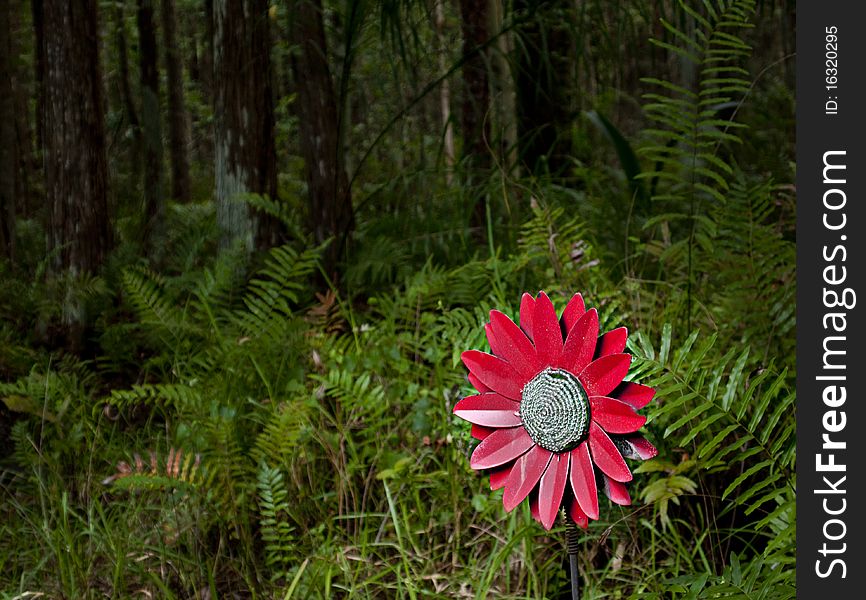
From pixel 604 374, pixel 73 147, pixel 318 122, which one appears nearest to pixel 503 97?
pixel 318 122

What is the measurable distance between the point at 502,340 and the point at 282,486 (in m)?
1.11

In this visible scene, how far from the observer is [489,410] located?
1.17 m

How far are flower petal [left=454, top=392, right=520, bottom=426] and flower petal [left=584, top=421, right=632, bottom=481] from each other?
0.40 feet

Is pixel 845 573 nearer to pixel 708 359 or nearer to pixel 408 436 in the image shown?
pixel 708 359

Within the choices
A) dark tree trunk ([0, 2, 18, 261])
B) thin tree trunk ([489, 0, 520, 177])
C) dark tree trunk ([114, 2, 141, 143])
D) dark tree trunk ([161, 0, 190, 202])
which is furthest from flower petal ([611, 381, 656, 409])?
dark tree trunk ([161, 0, 190, 202])

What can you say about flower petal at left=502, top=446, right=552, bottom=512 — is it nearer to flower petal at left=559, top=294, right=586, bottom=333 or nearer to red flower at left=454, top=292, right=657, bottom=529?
red flower at left=454, top=292, right=657, bottom=529

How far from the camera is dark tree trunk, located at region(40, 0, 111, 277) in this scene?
4160 mm

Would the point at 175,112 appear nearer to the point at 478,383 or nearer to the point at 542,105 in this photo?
the point at 542,105

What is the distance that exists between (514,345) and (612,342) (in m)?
0.15

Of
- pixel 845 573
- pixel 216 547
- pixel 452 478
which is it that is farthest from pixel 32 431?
pixel 845 573

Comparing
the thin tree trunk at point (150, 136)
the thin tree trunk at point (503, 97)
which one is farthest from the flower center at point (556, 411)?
the thin tree trunk at point (150, 136)

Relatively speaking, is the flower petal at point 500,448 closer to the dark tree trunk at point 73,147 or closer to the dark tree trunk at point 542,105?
the dark tree trunk at point 542,105

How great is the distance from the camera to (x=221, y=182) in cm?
395

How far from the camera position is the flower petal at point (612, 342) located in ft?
3.45
